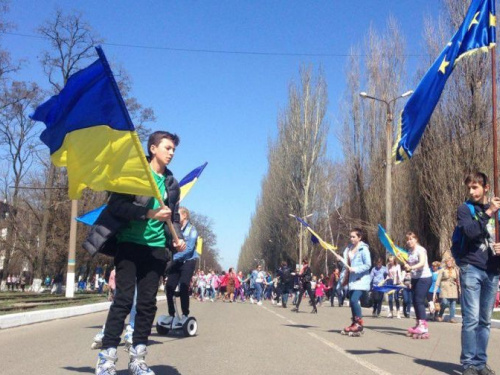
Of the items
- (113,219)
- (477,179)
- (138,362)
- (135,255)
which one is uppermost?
(477,179)

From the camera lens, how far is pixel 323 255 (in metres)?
65.8

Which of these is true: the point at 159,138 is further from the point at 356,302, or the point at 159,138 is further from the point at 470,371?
Result: the point at 356,302

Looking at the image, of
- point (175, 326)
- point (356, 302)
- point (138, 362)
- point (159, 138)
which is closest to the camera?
point (138, 362)

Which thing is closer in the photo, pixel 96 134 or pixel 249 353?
pixel 96 134

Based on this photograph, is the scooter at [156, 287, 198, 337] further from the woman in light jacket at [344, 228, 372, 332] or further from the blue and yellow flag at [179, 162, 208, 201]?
the woman in light jacket at [344, 228, 372, 332]

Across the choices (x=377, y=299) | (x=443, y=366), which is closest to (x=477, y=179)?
(x=443, y=366)

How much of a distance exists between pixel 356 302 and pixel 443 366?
3.32 m

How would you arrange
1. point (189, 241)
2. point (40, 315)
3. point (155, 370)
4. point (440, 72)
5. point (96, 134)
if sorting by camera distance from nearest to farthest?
point (96, 134)
point (155, 370)
point (440, 72)
point (189, 241)
point (40, 315)

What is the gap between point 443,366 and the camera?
658cm

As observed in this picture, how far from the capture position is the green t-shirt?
15.6ft

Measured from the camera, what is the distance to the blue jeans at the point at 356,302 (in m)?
9.84

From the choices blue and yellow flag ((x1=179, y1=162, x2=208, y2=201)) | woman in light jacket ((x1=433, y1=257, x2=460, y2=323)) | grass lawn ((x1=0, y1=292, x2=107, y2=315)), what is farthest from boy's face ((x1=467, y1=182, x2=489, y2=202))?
woman in light jacket ((x1=433, y1=257, x2=460, y2=323))

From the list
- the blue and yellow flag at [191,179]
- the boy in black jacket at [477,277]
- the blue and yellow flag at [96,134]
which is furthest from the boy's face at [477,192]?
the blue and yellow flag at [191,179]

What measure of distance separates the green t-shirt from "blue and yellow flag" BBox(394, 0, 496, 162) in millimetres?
3740
